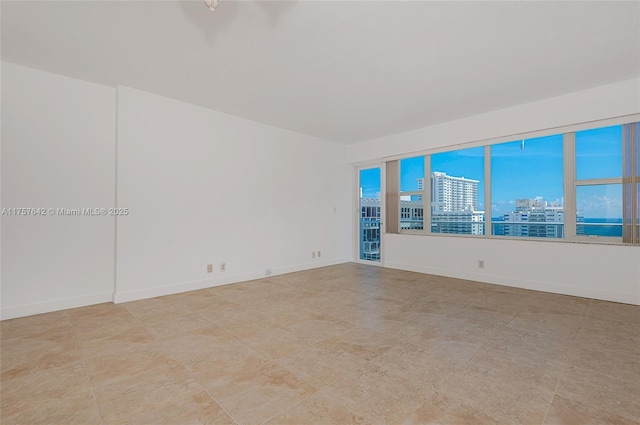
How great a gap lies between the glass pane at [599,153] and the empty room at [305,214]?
2 cm

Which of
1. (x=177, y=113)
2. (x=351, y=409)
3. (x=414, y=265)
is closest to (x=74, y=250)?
(x=177, y=113)

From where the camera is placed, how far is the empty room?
1.88 metres

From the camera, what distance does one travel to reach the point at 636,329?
275cm

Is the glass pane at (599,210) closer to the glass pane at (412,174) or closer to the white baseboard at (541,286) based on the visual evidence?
the white baseboard at (541,286)

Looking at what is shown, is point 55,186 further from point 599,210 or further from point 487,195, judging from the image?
point 599,210

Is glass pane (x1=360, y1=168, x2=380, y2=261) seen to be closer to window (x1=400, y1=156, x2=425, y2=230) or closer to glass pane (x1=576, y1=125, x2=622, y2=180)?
window (x1=400, y1=156, x2=425, y2=230)

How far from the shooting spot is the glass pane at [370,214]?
21.2ft

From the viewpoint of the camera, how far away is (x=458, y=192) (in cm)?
522

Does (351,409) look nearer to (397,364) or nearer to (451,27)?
(397,364)

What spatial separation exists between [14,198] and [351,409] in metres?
3.90

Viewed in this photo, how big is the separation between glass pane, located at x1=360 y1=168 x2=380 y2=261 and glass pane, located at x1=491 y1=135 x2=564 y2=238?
231 centimetres

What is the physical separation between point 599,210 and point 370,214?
12.4ft

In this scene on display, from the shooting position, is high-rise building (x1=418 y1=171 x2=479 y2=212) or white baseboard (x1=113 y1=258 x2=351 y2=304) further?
high-rise building (x1=418 y1=171 x2=479 y2=212)

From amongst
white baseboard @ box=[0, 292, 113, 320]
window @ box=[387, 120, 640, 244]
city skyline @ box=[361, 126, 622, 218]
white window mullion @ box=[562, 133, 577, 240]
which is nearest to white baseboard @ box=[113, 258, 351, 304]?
white baseboard @ box=[0, 292, 113, 320]
